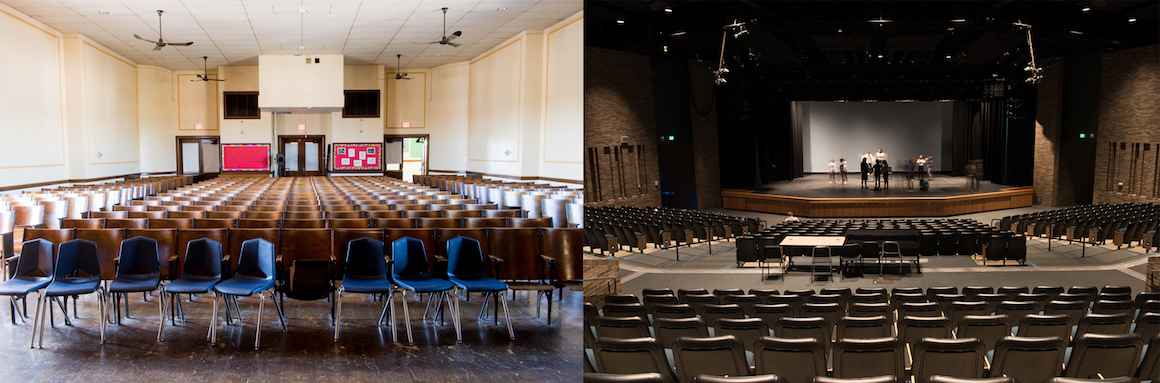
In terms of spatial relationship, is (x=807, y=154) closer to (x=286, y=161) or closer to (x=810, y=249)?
(x=810, y=249)

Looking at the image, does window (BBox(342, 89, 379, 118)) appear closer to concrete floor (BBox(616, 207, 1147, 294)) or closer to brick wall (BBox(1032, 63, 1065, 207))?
concrete floor (BBox(616, 207, 1147, 294))

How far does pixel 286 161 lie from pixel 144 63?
5156 millimetres

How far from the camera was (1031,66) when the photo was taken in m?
10.7

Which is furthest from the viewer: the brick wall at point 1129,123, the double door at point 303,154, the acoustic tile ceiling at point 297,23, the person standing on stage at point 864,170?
the double door at point 303,154

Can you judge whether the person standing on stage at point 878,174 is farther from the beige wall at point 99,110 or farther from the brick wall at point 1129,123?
the beige wall at point 99,110

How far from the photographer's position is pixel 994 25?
10.2 meters

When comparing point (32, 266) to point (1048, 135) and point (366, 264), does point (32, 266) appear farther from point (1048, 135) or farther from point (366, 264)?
point (1048, 135)

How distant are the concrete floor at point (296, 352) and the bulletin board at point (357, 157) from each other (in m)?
20.5

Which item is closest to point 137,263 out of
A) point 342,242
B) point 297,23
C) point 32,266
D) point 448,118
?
point 32,266

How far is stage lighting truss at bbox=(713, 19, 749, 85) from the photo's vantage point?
9.04m

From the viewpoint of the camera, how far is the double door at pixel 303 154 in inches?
1091

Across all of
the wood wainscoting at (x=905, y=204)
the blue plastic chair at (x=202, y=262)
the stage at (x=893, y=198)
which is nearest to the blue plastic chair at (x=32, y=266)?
the blue plastic chair at (x=202, y=262)

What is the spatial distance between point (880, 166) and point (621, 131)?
6.28m

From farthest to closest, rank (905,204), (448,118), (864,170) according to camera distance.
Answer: (448,118) < (864,170) < (905,204)
